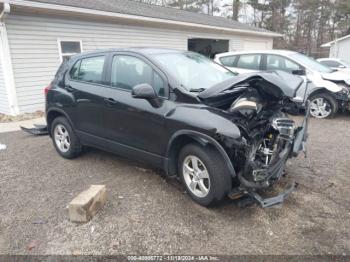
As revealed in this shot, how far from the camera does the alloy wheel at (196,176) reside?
3.15 meters

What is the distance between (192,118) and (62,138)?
2831mm

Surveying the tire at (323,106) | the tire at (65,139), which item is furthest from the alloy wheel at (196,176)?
the tire at (323,106)

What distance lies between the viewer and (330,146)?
5258 millimetres

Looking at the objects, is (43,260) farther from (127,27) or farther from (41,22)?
(127,27)

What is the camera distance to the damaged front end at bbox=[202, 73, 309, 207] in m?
2.90

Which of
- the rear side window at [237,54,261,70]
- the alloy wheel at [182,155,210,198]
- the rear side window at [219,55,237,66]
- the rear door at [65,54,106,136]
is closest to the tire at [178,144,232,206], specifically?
the alloy wheel at [182,155,210,198]

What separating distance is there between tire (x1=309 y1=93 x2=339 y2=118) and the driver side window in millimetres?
5245

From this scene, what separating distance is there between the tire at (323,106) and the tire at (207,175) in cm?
533

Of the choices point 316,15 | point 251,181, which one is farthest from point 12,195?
point 316,15

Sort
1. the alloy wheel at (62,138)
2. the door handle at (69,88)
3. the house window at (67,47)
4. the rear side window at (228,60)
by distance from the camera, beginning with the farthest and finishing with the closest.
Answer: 1. the house window at (67,47)
2. the rear side window at (228,60)
3. the alloy wheel at (62,138)
4. the door handle at (69,88)

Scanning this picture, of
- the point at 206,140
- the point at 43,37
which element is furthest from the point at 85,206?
the point at 43,37

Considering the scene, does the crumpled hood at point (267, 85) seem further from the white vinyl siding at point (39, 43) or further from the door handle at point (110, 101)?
the white vinyl siding at point (39, 43)

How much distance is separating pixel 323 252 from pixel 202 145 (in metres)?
1.46

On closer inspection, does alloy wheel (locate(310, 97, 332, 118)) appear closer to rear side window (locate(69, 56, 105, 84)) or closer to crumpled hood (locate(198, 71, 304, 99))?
crumpled hood (locate(198, 71, 304, 99))
